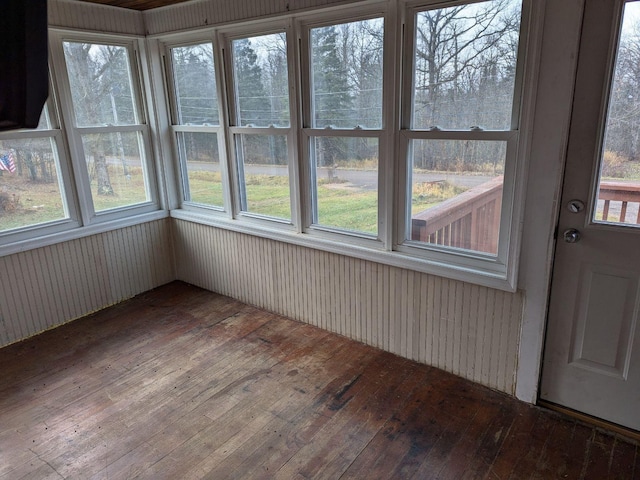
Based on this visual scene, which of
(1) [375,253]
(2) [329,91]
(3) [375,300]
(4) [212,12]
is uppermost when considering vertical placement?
(4) [212,12]

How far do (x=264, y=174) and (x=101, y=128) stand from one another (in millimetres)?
1356

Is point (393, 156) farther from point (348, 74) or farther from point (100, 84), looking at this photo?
point (100, 84)

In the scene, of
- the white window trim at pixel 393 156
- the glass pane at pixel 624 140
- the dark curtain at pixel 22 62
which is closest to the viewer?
the dark curtain at pixel 22 62

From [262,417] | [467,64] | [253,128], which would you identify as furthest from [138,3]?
[262,417]

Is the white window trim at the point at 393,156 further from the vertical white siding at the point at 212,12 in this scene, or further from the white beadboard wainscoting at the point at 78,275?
the white beadboard wainscoting at the point at 78,275

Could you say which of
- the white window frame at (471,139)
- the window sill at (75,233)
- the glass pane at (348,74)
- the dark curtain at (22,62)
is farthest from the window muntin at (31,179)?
the white window frame at (471,139)

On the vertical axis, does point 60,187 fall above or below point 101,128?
below

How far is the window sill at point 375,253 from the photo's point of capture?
7.70 ft

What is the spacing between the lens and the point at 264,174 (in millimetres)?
3297

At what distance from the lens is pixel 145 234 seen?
3838 millimetres

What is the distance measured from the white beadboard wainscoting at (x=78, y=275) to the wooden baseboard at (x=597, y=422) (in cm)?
319

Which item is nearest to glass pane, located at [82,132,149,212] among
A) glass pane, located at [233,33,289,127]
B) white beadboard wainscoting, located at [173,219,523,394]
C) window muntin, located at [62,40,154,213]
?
window muntin, located at [62,40,154,213]

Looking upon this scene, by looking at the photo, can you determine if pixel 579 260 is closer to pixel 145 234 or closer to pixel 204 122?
pixel 204 122

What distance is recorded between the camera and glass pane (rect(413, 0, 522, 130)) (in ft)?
6.85
